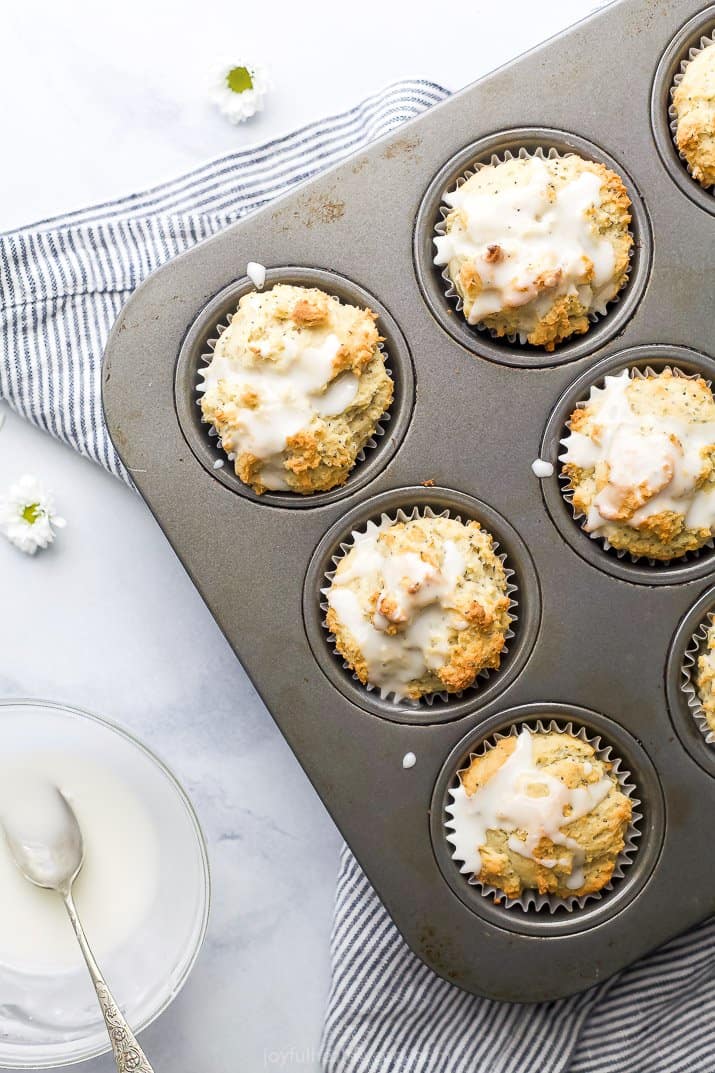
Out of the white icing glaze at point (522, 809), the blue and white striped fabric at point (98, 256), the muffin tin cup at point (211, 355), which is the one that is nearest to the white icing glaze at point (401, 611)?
the muffin tin cup at point (211, 355)

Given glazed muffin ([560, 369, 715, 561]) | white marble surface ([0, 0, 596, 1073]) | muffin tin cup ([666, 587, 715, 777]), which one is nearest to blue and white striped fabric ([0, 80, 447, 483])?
white marble surface ([0, 0, 596, 1073])

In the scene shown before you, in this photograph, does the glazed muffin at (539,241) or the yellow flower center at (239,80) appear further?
the yellow flower center at (239,80)

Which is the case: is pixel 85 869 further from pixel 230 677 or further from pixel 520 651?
pixel 520 651

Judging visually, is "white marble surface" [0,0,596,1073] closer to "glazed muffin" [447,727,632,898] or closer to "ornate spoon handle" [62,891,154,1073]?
"ornate spoon handle" [62,891,154,1073]

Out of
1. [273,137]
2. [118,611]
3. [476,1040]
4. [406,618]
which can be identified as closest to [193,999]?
[476,1040]

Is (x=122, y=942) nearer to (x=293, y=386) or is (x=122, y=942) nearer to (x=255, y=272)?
(x=293, y=386)

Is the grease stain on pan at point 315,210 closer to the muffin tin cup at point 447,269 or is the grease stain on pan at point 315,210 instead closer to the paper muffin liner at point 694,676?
the muffin tin cup at point 447,269
